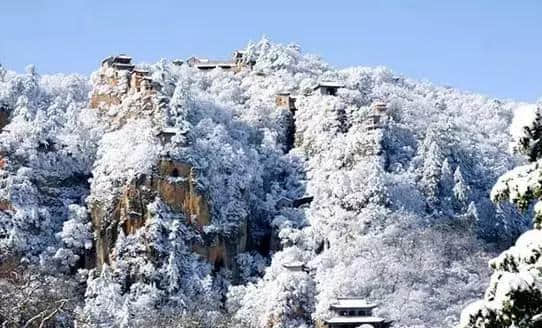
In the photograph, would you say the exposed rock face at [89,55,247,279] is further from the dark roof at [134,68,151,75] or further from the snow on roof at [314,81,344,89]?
the snow on roof at [314,81,344,89]

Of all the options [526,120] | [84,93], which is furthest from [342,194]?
[526,120]

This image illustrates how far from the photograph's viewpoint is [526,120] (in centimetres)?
804

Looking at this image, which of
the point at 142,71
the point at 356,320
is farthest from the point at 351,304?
the point at 142,71

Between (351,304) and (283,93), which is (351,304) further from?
(283,93)

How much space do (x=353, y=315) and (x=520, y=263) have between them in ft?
145

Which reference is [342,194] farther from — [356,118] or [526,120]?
[526,120]

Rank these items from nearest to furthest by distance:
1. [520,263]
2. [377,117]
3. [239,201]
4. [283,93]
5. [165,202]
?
[520,263]
[165,202]
[239,201]
[377,117]
[283,93]

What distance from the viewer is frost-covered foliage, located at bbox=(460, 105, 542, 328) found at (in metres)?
7.67

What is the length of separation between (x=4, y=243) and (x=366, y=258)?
2056 centimetres

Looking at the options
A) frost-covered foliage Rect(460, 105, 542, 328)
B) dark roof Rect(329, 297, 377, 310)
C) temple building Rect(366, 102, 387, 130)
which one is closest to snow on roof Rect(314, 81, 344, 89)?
temple building Rect(366, 102, 387, 130)

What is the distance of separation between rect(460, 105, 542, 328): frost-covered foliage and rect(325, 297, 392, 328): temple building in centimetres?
4238

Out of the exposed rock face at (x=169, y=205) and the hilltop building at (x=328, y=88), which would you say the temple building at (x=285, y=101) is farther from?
the exposed rock face at (x=169, y=205)

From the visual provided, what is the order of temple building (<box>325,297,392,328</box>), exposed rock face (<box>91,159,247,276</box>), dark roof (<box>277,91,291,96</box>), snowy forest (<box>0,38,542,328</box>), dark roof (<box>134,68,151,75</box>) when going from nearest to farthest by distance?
temple building (<box>325,297,392,328</box>) → snowy forest (<box>0,38,542,328</box>) → exposed rock face (<box>91,159,247,276</box>) → dark roof (<box>134,68,151,75</box>) → dark roof (<box>277,91,291,96</box>)

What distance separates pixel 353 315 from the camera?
51.6m
